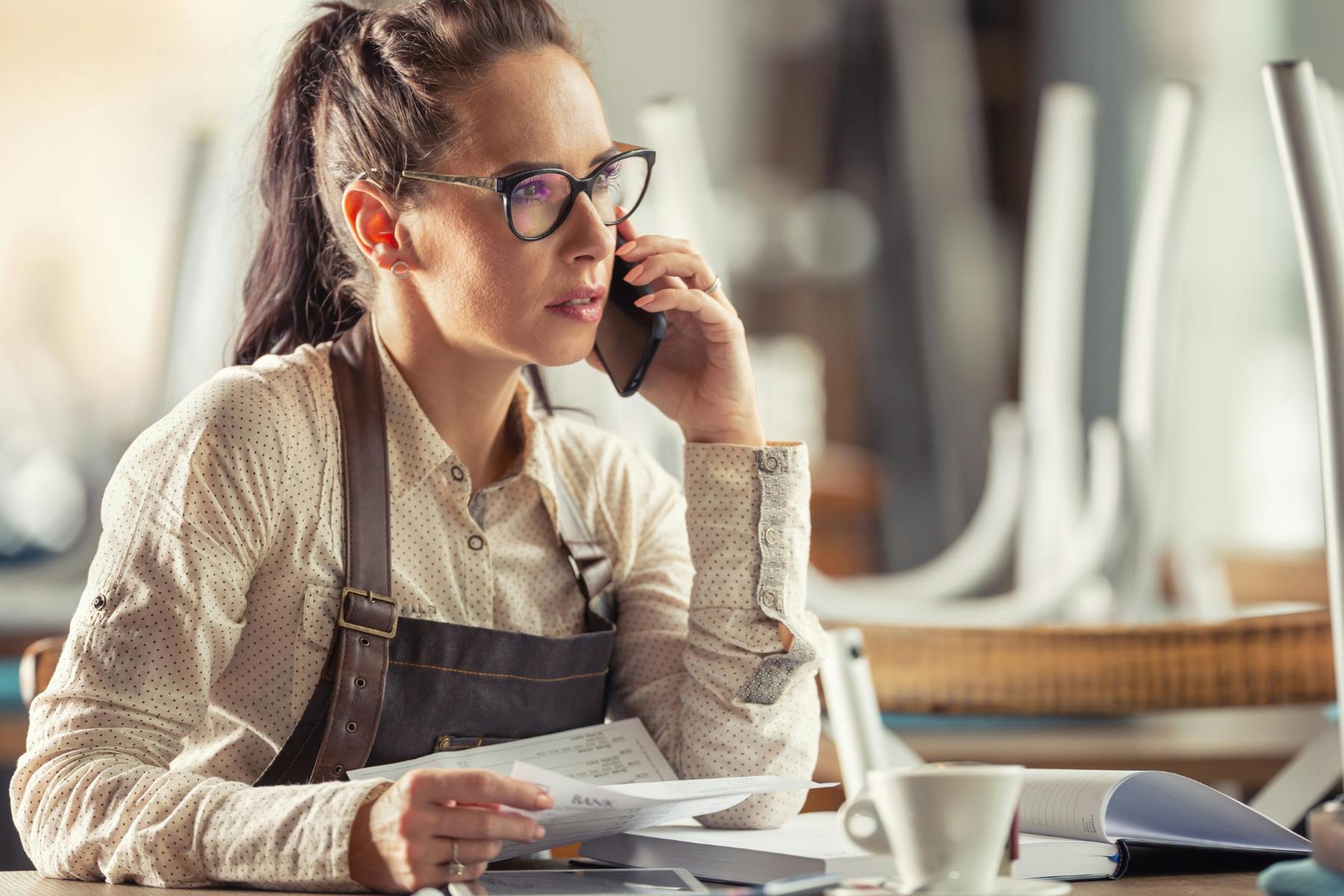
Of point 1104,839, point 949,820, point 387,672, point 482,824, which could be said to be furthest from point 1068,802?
point 387,672

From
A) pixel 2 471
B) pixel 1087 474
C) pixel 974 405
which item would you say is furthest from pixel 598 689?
pixel 974 405

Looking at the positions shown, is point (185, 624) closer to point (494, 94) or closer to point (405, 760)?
point (405, 760)

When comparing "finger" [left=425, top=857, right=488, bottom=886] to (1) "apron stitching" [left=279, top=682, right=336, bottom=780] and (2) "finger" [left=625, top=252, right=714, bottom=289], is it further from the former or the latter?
(2) "finger" [left=625, top=252, right=714, bottom=289]

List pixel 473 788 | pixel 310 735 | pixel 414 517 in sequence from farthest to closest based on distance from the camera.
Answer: pixel 414 517, pixel 310 735, pixel 473 788

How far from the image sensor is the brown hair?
4.06 ft

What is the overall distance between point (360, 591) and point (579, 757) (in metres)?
0.23

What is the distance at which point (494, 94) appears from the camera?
4.02ft

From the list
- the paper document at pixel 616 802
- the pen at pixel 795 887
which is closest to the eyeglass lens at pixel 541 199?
the paper document at pixel 616 802

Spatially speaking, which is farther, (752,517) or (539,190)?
(752,517)

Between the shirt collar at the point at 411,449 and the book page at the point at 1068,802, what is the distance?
0.51 meters

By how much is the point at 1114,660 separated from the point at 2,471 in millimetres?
3467

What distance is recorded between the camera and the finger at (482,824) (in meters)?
0.84

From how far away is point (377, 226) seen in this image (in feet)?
4.19

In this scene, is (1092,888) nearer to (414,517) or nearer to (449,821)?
(449,821)
